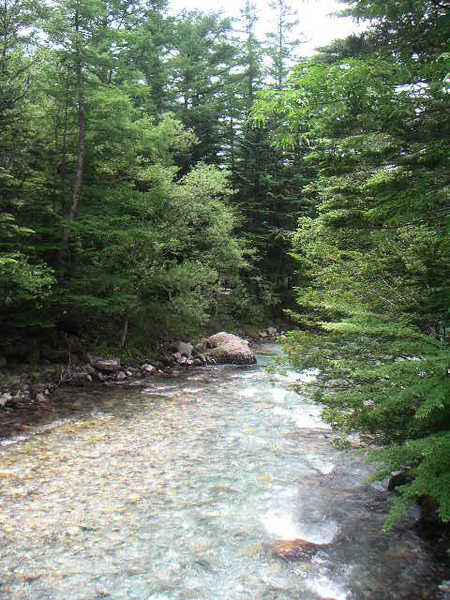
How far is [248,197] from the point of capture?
28.6 m

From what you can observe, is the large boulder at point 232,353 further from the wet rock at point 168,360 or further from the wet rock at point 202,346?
the wet rock at point 168,360

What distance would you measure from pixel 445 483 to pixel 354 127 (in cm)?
383

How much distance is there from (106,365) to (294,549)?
9724 millimetres

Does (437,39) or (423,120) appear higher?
(437,39)

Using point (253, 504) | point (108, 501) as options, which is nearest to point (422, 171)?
point (253, 504)

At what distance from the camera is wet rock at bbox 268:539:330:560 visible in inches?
184

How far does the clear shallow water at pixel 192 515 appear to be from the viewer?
165 inches

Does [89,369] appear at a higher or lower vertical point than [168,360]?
higher

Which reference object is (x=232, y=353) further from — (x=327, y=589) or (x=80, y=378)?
(x=327, y=589)

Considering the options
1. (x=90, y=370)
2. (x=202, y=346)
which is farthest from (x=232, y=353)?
(x=90, y=370)

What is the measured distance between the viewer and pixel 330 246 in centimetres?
632

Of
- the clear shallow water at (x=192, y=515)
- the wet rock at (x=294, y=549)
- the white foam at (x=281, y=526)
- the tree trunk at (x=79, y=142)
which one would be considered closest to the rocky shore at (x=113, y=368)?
the clear shallow water at (x=192, y=515)

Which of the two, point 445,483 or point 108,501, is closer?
point 445,483

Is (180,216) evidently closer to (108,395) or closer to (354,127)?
(108,395)
